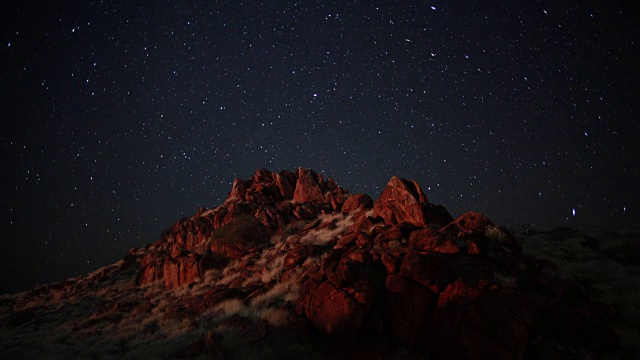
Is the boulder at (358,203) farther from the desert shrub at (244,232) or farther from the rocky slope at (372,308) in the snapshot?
the desert shrub at (244,232)

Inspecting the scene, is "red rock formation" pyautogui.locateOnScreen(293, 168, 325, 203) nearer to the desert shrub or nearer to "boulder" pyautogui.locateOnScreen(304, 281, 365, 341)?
the desert shrub

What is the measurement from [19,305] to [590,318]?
4455 cm

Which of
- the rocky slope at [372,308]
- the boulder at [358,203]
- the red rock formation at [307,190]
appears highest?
the red rock formation at [307,190]

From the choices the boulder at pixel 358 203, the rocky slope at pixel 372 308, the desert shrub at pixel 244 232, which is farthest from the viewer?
the boulder at pixel 358 203

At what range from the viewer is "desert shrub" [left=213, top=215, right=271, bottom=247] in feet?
91.5

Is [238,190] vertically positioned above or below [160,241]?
above

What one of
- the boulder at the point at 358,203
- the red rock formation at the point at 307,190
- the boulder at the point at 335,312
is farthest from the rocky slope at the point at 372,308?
the red rock formation at the point at 307,190

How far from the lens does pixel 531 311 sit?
10.0 metres

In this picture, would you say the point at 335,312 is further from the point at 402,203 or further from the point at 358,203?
the point at 358,203

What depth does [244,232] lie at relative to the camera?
93.9 ft

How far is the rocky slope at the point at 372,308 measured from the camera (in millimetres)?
9812

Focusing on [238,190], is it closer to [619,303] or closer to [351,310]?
[351,310]

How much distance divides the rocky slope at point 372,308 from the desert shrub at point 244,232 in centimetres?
286

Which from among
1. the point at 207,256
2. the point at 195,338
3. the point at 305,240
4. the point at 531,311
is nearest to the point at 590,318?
the point at 531,311
